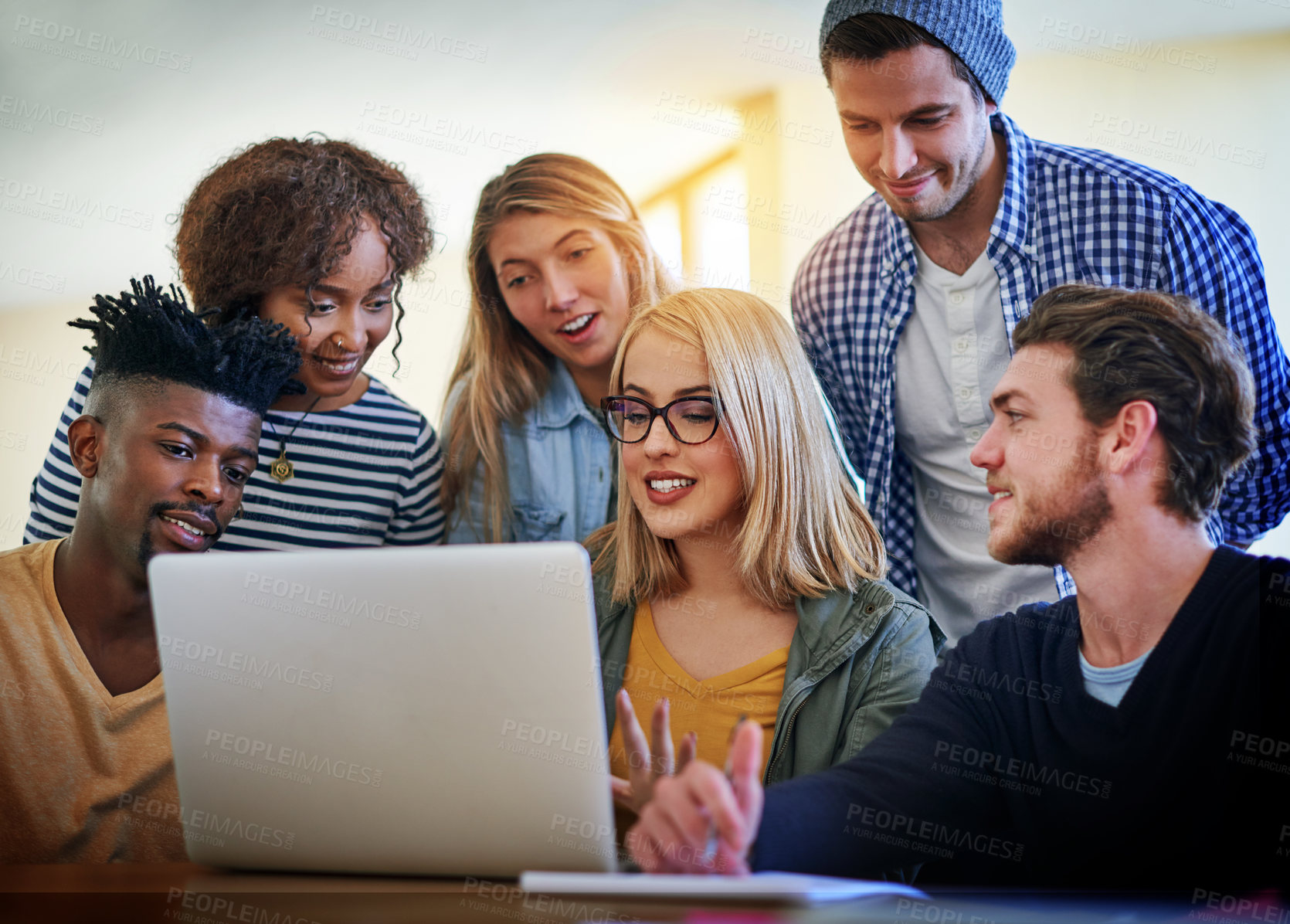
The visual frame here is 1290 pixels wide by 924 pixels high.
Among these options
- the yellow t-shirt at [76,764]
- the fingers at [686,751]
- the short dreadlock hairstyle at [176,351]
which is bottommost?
Result: the yellow t-shirt at [76,764]

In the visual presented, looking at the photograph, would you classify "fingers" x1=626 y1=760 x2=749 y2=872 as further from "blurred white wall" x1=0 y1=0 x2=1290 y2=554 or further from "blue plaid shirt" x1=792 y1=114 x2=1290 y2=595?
"blurred white wall" x1=0 y1=0 x2=1290 y2=554

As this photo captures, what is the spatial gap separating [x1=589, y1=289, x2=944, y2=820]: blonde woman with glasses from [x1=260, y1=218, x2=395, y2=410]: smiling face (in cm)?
61

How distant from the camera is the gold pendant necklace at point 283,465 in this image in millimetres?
2088

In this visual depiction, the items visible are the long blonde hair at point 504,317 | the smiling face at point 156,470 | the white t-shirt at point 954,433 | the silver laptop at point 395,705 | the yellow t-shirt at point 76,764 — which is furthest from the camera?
→ the long blonde hair at point 504,317

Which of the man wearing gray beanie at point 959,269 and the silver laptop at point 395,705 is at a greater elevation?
the man wearing gray beanie at point 959,269

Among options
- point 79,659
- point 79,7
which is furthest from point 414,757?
point 79,7

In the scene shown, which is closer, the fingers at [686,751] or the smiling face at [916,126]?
the fingers at [686,751]

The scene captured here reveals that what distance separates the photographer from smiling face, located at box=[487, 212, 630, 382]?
2268 millimetres

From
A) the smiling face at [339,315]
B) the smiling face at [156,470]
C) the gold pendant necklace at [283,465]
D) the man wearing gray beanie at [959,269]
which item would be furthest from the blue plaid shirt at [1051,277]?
the smiling face at [156,470]

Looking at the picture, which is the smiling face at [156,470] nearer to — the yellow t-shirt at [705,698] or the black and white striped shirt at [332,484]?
the black and white striped shirt at [332,484]

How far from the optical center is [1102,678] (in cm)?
139

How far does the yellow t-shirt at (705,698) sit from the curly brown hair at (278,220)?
1035 mm

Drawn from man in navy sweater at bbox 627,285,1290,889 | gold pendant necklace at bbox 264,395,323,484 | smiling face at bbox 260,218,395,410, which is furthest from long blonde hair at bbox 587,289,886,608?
gold pendant necklace at bbox 264,395,323,484

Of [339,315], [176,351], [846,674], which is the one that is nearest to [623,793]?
[846,674]
